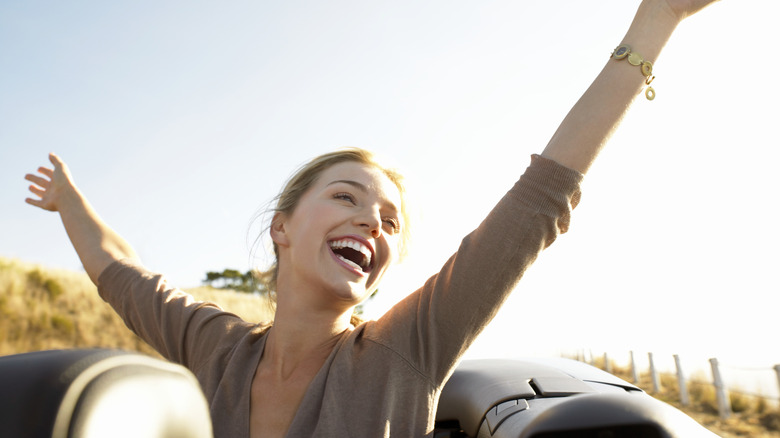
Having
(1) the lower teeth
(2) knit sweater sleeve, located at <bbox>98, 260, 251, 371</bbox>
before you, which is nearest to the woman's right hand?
(2) knit sweater sleeve, located at <bbox>98, 260, 251, 371</bbox>

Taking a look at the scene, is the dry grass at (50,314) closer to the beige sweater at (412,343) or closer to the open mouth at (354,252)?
the beige sweater at (412,343)

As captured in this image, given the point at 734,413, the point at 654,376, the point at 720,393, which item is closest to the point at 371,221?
the point at 720,393

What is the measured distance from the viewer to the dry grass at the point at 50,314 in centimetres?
1342

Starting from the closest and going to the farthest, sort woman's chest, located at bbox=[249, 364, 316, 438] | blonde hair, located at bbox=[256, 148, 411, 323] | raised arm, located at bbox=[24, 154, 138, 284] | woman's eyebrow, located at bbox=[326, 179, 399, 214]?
woman's chest, located at bbox=[249, 364, 316, 438]
woman's eyebrow, located at bbox=[326, 179, 399, 214]
blonde hair, located at bbox=[256, 148, 411, 323]
raised arm, located at bbox=[24, 154, 138, 284]

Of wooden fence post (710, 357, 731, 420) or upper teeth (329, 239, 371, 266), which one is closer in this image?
upper teeth (329, 239, 371, 266)

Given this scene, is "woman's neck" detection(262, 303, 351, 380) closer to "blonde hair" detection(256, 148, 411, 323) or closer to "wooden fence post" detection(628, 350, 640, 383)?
"blonde hair" detection(256, 148, 411, 323)

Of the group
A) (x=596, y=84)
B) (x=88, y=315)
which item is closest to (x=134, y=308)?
(x=596, y=84)

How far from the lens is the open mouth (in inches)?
64.8

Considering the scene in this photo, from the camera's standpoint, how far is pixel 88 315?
49.7 ft

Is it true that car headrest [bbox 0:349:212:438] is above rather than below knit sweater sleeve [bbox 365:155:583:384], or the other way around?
below

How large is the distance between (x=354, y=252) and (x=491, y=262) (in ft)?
1.86

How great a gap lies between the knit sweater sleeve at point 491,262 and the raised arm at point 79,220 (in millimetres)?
1294

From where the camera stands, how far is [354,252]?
1.68 metres

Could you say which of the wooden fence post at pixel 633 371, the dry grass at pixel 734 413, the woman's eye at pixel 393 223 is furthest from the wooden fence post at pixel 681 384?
the woman's eye at pixel 393 223
